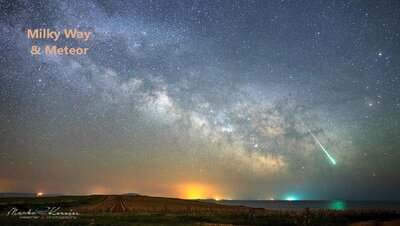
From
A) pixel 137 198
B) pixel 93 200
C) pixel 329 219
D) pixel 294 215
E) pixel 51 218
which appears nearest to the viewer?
pixel 51 218

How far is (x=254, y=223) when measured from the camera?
1390 inches

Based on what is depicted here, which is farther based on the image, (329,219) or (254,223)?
(329,219)

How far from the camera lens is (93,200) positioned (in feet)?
191

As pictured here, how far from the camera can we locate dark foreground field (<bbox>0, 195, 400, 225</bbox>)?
1361 inches

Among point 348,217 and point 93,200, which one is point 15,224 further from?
point 348,217

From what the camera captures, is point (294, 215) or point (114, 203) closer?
point (294, 215)

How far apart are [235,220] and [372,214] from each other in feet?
58.4

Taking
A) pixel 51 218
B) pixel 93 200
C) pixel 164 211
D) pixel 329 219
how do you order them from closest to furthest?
pixel 51 218 < pixel 329 219 < pixel 164 211 < pixel 93 200

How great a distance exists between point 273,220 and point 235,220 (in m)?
3.69

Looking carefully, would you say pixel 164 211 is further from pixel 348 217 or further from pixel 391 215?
pixel 391 215

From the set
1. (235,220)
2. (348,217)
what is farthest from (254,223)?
(348,217)

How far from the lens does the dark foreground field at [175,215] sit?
34562 mm

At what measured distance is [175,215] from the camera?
138 ft

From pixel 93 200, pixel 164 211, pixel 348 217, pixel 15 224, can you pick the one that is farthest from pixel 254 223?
pixel 93 200
